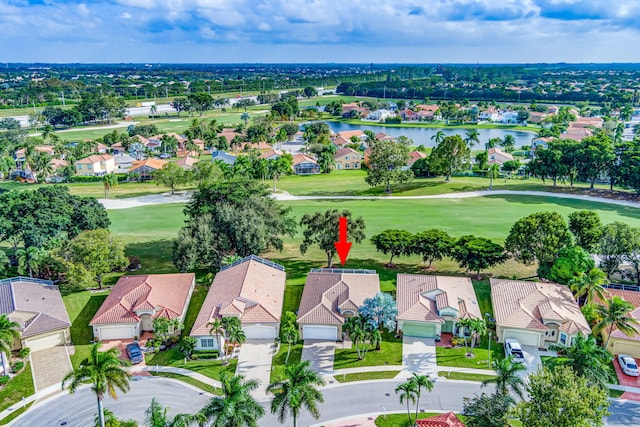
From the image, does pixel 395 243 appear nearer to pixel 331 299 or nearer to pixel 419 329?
pixel 331 299

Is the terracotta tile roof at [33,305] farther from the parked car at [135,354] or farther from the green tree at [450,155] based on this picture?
the green tree at [450,155]

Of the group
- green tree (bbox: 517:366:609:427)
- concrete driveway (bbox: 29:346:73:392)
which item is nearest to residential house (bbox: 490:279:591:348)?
green tree (bbox: 517:366:609:427)

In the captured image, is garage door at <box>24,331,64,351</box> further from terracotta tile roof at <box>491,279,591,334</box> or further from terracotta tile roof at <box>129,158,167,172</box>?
terracotta tile roof at <box>129,158,167,172</box>

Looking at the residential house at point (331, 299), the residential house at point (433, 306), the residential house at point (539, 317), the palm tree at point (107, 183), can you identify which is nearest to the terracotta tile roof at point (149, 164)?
the palm tree at point (107, 183)

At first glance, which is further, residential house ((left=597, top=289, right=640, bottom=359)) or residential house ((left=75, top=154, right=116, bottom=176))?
residential house ((left=75, top=154, right=116, bottom=176))

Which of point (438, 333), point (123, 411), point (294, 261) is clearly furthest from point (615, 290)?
point (123, 411)

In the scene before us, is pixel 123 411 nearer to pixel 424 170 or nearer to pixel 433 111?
pixel 424 170

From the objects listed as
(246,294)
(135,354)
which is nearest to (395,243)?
(246,294)
